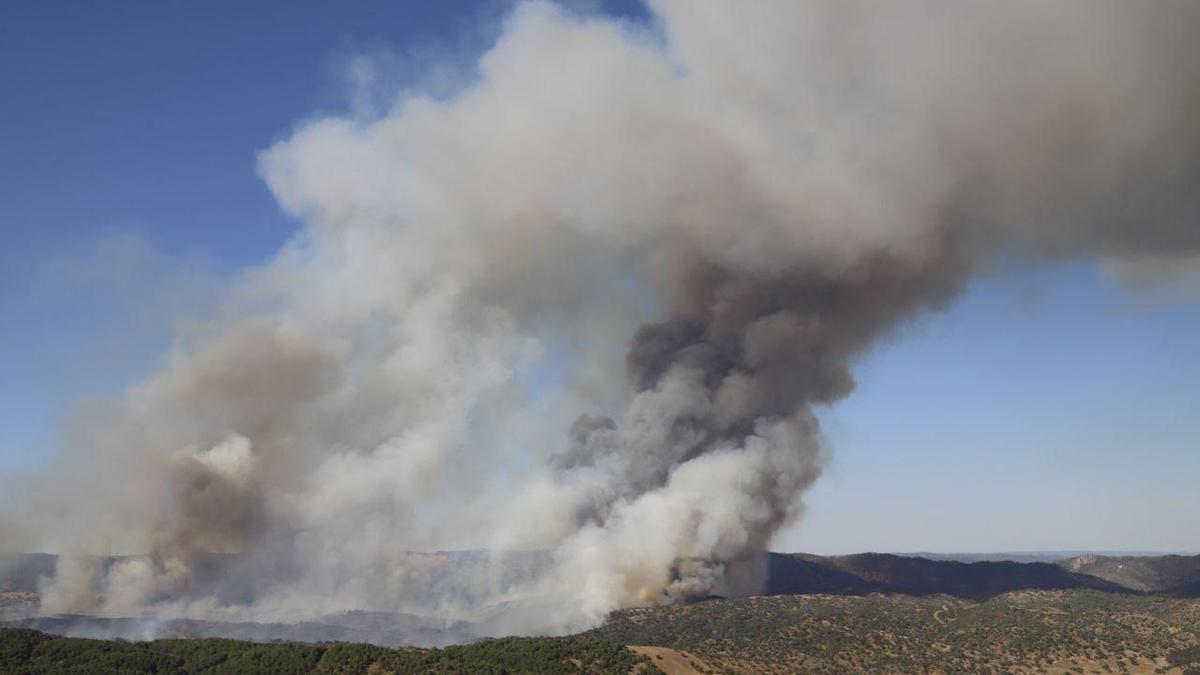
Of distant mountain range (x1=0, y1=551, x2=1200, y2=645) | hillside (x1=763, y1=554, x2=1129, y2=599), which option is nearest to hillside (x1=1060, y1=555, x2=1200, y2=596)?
distant mountain range (x1=0, y1=551, x2=1200, y2=645)

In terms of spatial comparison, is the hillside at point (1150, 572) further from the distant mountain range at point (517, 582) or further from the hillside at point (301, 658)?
the hillside at point (301, 658)

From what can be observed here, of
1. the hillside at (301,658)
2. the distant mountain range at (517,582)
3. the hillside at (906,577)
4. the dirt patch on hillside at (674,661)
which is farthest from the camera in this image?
the hillside at (906,577)

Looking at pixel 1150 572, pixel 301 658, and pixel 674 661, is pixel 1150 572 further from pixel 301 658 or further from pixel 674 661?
pixel 301 658

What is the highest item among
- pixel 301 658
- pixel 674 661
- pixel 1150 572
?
pixel 301 658

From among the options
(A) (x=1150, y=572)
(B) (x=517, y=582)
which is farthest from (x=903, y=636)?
(A) (x=1150, y=572)

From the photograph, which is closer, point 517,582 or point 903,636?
point 903,636

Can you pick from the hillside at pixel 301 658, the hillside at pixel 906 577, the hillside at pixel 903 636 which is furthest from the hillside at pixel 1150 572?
the hillside at pixel 301 658

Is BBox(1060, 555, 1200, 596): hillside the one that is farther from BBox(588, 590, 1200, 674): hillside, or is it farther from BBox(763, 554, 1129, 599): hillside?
BBox(588, 590, 1200, 674): hillside

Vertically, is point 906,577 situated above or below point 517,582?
below

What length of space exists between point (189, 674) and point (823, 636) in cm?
5203

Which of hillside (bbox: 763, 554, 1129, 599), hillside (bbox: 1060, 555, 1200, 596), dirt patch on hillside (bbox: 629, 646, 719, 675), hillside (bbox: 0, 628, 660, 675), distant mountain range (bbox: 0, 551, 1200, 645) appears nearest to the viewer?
hillside (bbox: 0, 628, 660, 675)

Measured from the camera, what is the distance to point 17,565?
115m

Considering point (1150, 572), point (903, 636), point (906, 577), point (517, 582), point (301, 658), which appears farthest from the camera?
point (1150, 572)

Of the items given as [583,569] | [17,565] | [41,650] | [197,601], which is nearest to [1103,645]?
[583,569]
